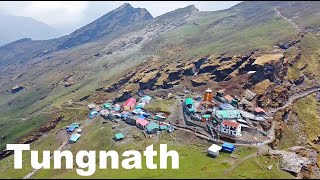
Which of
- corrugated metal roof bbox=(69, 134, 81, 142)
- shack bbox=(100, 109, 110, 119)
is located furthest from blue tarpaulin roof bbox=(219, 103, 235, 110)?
corrugated metal roof bbox=(69, 134, 81, 142)

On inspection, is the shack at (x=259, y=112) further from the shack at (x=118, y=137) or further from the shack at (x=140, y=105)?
the shack at (x=118, y=137)

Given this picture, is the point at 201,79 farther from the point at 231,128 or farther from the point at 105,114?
the point at 231,128

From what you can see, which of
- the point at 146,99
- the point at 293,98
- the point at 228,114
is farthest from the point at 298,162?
the point at 146,99

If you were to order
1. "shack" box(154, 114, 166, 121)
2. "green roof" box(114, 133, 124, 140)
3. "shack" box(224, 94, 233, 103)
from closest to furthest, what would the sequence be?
"green roof" box(114, 133, 124, 140) < "shack" box(154, 114, 166, 121) < "shack" box(224, 94, 233, 103)

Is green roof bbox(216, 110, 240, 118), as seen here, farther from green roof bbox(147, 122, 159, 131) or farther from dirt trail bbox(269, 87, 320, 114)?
green roof bbox(147, 122, 159, 131)

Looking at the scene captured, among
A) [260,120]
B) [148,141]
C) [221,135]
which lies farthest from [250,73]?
[148,141]

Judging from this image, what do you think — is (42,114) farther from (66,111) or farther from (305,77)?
(305,77)

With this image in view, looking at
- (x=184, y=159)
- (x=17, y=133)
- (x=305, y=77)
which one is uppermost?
(x=305, y=77)

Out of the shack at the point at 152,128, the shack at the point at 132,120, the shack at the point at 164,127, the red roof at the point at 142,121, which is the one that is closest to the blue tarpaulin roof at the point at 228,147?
the shack at the point at 164,127

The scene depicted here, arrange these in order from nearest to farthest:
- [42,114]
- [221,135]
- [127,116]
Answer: [221,135] → [127,116] → [42,114]
